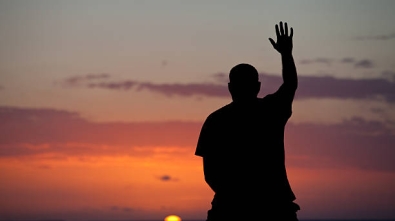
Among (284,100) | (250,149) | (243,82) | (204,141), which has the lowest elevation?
(250,149)

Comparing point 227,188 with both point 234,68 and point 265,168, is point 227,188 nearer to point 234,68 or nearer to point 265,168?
point 265,168

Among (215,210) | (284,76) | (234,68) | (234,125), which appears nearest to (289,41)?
(284,76)

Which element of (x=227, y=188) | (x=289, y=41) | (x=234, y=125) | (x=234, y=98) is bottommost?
(x=227, y=188)

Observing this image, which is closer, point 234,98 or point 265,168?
point 265,168

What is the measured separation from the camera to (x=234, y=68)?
4043 mm

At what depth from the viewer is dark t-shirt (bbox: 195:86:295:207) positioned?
13.2ft

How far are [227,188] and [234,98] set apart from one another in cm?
100

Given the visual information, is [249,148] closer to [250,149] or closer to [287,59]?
[250,149]

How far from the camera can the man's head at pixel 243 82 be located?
4.02 meters

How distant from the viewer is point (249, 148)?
13.5 feet

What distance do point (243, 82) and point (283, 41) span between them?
698 millimetres

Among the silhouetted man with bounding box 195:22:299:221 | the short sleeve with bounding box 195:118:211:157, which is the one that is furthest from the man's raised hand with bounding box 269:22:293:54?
the short sleeve with bounding box 195:118:211:157

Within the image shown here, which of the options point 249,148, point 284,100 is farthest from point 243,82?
point 249,148

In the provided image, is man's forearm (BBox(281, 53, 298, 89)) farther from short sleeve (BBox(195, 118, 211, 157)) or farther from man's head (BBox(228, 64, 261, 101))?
short sleeve (BBox(195, 118, 211, 157))
